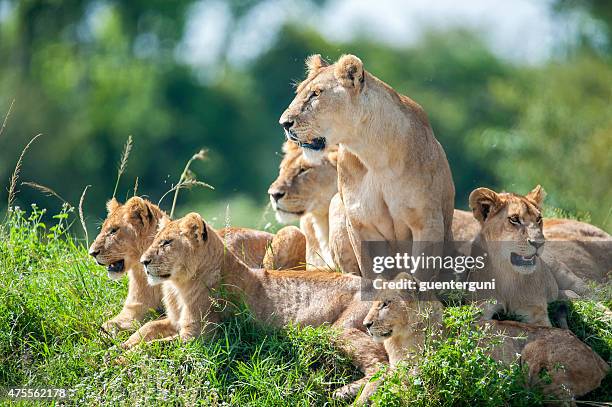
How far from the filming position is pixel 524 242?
24.6ft

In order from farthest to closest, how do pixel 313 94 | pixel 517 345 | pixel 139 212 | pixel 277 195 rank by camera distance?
pixel 277 195 → pixel 139 212 → pixel 313 94 → pixel 517 345

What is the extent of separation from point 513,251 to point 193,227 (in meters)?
2.01

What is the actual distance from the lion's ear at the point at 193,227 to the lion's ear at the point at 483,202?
5.68ft

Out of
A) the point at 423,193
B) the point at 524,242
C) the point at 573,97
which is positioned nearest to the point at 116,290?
the point at 423,193

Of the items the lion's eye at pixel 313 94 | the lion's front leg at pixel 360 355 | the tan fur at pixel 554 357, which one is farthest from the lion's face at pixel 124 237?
the tan fur at pixel 554 357

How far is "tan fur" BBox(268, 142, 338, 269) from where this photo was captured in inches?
346

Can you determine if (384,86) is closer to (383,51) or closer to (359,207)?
(359,207)

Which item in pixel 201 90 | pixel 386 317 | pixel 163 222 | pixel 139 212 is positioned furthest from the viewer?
pixel 201 90

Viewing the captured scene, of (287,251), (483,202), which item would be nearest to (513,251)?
(483,202)

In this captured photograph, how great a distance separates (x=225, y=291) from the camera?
299 inches

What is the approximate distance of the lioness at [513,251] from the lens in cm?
752

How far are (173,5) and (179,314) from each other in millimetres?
40179

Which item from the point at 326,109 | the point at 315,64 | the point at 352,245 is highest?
the point at 315,64
